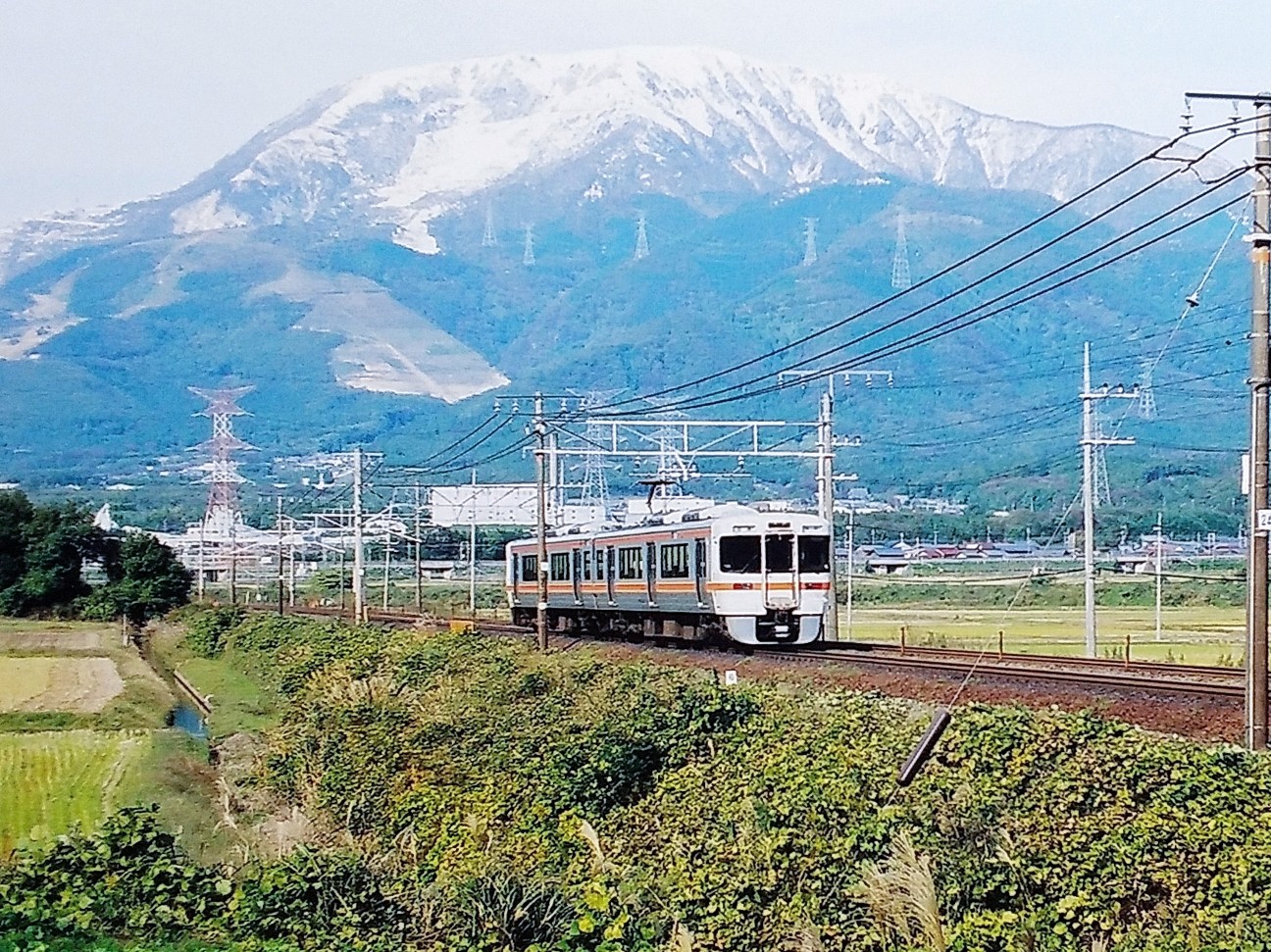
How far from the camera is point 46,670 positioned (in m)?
42.2

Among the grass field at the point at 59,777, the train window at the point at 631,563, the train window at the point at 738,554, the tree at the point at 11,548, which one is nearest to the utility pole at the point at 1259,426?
the grass field at the point at 59,777

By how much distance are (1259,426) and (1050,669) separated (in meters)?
9.77

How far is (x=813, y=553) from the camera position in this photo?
27.8 m

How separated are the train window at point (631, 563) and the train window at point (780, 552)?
12.0ft

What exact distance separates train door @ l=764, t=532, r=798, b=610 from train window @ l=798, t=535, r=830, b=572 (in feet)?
0.58

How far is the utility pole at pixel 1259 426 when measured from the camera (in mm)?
13922

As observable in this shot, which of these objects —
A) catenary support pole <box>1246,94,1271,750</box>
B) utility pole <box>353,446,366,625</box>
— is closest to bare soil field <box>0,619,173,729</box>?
utility pole <box>353,446,366,625</box>

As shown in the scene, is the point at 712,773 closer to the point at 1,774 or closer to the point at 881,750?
the point at 881,750

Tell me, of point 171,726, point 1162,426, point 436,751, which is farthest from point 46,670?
point 1162,426

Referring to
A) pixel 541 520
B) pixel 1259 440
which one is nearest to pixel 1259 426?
pixel 1259 440

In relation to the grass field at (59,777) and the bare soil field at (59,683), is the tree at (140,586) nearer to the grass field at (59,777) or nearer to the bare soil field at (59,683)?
the bare soil field at (59,683)

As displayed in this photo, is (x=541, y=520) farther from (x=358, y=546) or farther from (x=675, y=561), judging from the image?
(x=358, y=546)

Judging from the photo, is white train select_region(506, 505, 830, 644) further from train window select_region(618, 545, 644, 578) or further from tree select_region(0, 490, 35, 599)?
tree select_region(0, 490, 35, 599)

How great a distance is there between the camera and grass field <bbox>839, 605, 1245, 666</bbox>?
35.5 meters
